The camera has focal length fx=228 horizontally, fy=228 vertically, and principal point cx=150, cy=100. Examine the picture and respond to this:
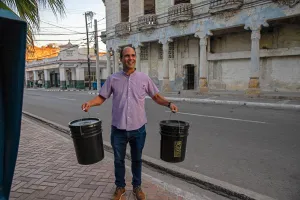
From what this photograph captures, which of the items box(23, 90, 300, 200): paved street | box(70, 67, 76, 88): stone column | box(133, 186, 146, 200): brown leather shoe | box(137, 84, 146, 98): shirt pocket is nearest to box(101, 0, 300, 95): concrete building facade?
box(23, 90, 300, 200): paved street

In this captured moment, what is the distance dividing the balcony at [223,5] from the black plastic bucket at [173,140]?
531 inches

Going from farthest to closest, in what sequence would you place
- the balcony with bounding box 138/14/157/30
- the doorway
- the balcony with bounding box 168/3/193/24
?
the doorway, the balcony with bounding box 138/14/157/30, the balcony with bounding box 168/3/193/24

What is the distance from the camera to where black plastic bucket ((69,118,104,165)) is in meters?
2.85

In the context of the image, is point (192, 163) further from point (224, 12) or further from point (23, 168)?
point (224, 12)

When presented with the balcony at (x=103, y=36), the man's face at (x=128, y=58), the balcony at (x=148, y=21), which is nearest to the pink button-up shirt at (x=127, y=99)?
the man's face at (x=128, y=58)

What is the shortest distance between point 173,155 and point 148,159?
1270 mm

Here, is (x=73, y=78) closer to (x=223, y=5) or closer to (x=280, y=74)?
(x=223, y=5)

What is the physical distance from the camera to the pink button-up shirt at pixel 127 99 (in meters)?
2.73

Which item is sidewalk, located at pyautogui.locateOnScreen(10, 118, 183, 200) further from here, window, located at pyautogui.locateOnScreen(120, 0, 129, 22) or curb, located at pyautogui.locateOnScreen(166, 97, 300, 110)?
window, located at pyautogui.locateOnScreen(120, 0, 129, 22)

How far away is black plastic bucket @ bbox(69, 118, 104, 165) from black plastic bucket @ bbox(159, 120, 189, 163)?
2.83 feet

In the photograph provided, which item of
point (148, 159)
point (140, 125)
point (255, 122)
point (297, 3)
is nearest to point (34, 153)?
point (148, 159)

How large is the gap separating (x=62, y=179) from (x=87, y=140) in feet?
3.44

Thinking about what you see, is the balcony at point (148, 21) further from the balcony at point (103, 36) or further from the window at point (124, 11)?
the balcony at point (103, 36)

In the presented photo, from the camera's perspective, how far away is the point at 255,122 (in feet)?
23.5
